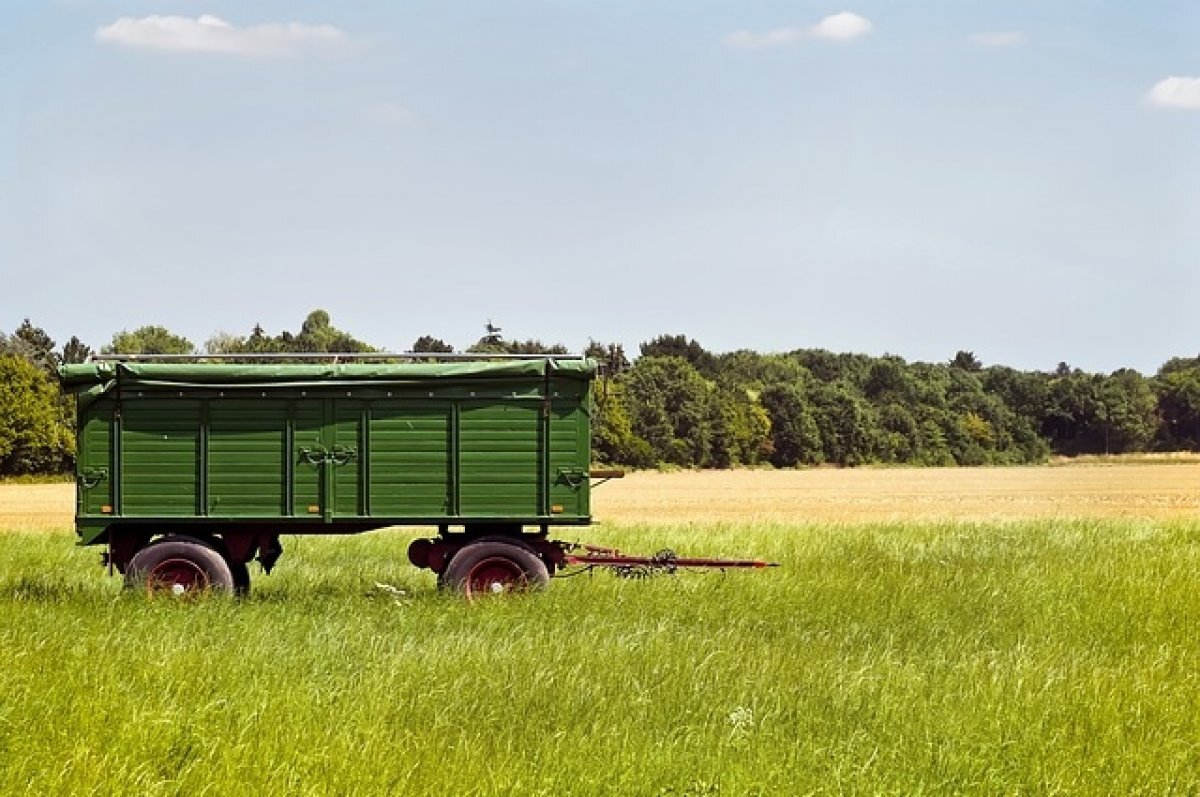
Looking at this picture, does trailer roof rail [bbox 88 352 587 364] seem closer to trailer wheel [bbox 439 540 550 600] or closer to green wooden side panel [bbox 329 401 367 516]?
green wooden side panel [bbox 329 401 367 516]

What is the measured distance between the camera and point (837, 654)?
34.8ft

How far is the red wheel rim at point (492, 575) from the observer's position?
14.5 meters

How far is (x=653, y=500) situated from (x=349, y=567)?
35.1 metres

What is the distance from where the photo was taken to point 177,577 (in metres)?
14.6

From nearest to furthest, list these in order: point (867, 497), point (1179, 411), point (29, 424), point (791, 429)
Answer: point (867, 497), point (29, 424), point (791, 429), point (1179, 411)

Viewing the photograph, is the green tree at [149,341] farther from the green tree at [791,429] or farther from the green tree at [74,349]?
the green tree at [791,429]

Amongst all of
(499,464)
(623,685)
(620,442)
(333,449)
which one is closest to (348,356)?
(333,449)

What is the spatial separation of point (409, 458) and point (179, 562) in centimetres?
264

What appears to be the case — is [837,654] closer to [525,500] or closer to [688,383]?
[525,500]

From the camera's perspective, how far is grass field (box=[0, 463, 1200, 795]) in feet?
23.5

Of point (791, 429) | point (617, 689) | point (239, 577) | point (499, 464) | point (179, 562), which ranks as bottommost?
point (617, 689)

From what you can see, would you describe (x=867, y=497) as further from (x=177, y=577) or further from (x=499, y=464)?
(x=177, y=577)

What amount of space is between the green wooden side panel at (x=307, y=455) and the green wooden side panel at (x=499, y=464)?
148 cm

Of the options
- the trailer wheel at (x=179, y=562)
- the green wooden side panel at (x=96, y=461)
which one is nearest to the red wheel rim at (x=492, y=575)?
the trailer wheel at (x=179, y=562)
